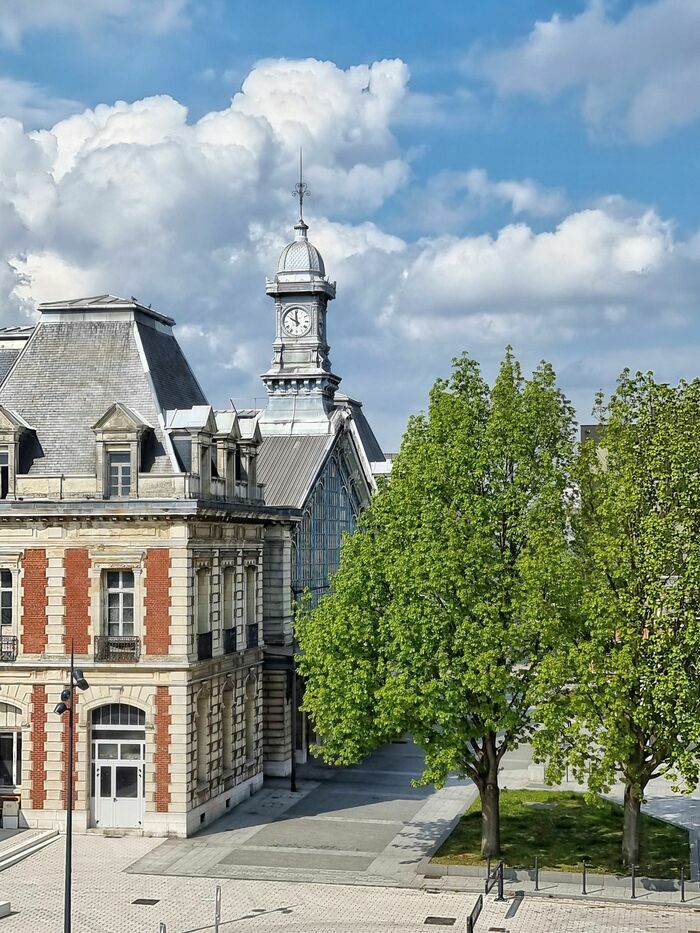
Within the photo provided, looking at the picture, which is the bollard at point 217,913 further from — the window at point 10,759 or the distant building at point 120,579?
the window at point 10,759

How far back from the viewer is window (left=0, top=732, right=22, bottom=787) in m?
39.5

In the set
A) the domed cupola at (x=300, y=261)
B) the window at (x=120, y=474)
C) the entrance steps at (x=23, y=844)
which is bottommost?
the entrance steps at (x=23, y=844)

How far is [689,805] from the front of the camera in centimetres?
4353

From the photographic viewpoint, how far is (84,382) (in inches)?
1665

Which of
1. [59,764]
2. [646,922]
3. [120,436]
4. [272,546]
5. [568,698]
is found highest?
[120,436]

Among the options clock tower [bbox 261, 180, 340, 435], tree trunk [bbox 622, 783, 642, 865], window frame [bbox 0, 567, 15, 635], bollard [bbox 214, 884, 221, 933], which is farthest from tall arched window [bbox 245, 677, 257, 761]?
clock tower [bbox 261, 180, 340, 435]

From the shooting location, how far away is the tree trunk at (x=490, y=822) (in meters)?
34.9

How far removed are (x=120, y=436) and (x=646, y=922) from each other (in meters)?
21.0

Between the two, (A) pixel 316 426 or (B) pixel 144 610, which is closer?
(B) pixel 144 610

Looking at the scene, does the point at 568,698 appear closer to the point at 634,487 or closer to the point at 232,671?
the point at 634,487

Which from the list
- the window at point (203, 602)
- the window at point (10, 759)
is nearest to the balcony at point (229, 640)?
the window at point (203, 602)

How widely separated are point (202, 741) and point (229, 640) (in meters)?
4.04

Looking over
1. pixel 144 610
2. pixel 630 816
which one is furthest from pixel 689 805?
pixel 144 610

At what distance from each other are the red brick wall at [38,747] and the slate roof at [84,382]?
721cm
